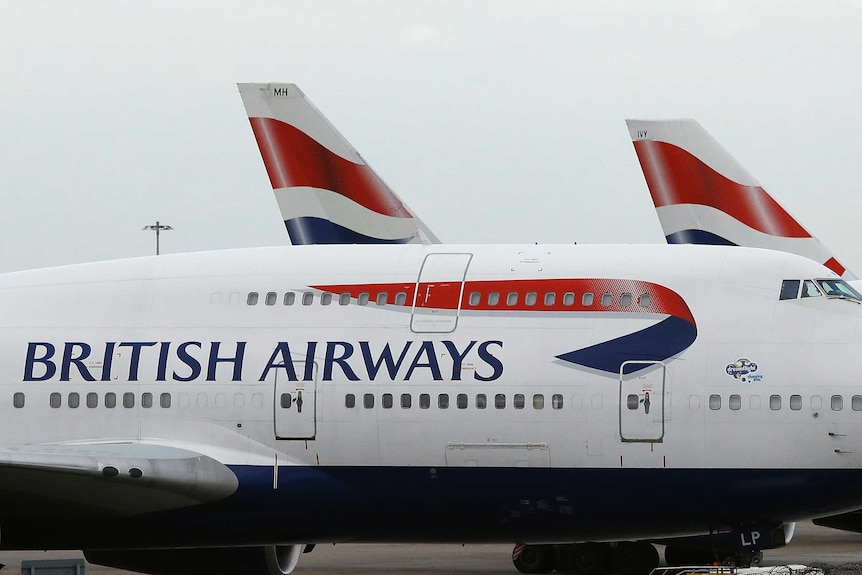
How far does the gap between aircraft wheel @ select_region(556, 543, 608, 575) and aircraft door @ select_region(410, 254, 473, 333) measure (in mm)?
6753

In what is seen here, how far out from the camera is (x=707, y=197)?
31516 millimetres

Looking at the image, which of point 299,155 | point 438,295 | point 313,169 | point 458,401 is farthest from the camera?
point 299,155

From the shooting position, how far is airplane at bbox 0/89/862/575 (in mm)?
18266

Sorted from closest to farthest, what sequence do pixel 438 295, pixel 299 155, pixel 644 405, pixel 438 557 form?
pixel 644 405 → pixel 438 295 → pixel 299 155 → pixel 438 557

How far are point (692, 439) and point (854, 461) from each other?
186 centimetres

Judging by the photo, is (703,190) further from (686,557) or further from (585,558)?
(585,558)

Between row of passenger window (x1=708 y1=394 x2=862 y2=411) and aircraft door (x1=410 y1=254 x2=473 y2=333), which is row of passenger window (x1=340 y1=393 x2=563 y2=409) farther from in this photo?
row of passenger window (x1=708 y1=394 x2=862 y2=411)

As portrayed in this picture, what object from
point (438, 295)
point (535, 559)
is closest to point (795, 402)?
point (438, 295)

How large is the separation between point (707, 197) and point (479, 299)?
13.4 m

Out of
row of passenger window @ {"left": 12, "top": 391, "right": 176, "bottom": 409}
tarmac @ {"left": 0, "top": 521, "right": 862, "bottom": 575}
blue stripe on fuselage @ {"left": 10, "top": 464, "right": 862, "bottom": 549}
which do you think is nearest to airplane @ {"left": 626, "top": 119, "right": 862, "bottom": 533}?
tarmac @ {"left": 0, "top": 521, "right": 862, "bottom": 575}

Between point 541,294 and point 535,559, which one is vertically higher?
point 541,294

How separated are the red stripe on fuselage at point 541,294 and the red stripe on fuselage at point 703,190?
1246 centimetres

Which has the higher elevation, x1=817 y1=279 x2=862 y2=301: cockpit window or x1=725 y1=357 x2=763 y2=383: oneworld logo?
x1=817 y1=279 x2=862 y2=301: cockpit window

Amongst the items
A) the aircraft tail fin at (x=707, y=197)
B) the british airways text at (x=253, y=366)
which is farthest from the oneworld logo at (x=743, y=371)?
the aircraft tail fin at (x=707, y=197)
